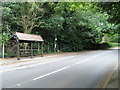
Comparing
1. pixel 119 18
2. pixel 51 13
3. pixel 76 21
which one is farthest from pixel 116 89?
pixel 76 21

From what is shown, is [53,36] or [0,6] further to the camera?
[53,36]

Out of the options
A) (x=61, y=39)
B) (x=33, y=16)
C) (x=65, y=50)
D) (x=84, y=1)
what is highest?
(x=33, y=16)

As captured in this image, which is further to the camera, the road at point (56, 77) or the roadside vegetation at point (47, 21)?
the roadside vegetation at point (47, 21)

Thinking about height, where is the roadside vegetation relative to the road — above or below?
above

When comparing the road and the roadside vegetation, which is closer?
the road

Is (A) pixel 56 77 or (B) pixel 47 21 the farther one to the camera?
(B) pixel 47 21

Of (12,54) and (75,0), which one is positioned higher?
(75,0)

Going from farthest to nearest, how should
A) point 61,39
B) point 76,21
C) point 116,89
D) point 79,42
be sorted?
1. point 79,42
2. point 61,39
3. point 76,21
4. point 116,89

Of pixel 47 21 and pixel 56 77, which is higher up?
pixel 47 21

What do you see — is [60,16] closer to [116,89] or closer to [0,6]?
[0,6]

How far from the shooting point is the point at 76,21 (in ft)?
91.4

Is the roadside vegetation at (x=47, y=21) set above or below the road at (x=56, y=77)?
above

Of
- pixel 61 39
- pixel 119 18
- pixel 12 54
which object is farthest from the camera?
pixel 61 39

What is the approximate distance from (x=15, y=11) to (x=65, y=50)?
13.4 metres
